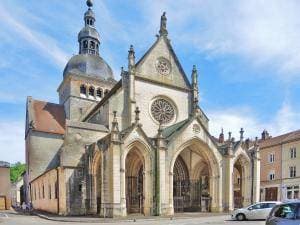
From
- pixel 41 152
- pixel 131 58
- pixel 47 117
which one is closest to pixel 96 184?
pixel 131 58

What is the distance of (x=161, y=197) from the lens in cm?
2366

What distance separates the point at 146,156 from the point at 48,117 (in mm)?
20511

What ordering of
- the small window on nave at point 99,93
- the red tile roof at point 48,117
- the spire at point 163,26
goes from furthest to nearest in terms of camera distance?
1. the small window on nave at point 99,93
2. the red tile roof at point 48,117
3. the spire at point 163,26

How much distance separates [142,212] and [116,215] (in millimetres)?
3594

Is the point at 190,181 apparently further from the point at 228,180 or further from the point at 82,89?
the point at 82,89

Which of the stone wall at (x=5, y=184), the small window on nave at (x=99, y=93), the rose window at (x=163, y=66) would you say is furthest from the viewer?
the small window on nave at (x=99, y=93)

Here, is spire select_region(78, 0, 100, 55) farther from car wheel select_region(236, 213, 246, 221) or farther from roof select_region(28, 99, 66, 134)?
car wheel select_region(236, 213, 246, 221)

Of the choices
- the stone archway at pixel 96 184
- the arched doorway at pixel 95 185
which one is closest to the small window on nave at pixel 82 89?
the arched doorway at pixel 95 185

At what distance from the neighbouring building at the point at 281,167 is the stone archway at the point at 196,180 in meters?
15.6

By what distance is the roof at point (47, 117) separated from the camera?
3750 centimetres

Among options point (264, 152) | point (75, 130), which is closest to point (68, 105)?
point (75, 130)

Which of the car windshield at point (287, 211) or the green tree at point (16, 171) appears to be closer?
the car windshield at point (287, 211)

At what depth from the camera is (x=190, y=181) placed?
2994 cm

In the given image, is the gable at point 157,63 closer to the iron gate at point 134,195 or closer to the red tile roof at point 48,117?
the iron gate at point 134,195
